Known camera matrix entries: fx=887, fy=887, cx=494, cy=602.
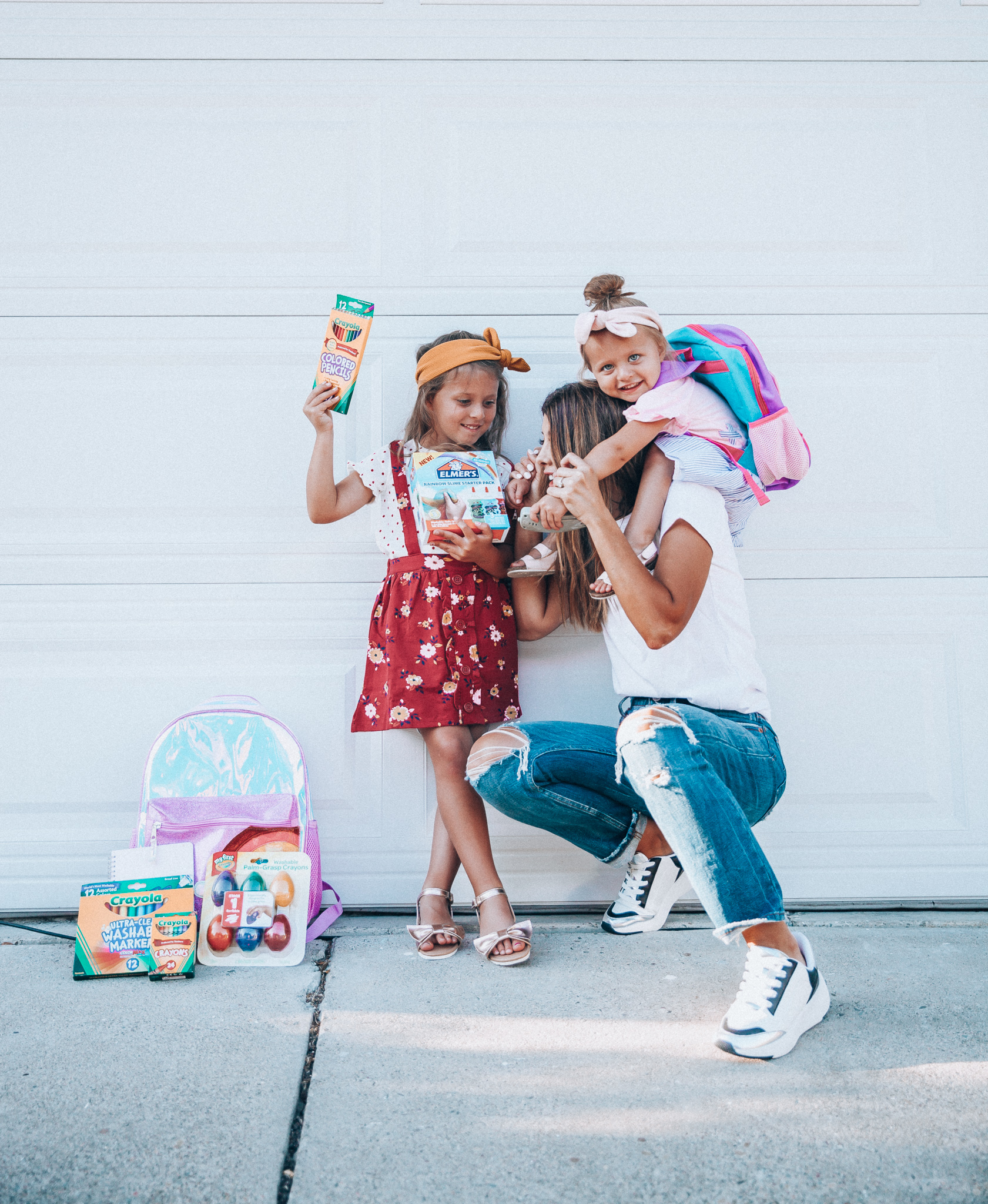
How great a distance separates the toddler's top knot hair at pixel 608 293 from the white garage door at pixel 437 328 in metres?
0.31

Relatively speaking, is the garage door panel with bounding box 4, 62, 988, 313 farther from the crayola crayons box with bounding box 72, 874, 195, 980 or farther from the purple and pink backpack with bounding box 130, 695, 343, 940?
the crayola crayons box with bounding box 72, 874, 195, 980

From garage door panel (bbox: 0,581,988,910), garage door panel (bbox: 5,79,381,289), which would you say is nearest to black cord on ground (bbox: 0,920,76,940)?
garage door panel (bbox: 0,581,988,910)

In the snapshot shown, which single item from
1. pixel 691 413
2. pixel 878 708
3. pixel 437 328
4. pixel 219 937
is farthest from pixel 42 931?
pixel 878 708

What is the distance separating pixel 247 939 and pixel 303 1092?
0.51 m

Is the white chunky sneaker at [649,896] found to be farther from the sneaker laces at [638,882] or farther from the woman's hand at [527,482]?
the woman's hand at [527,482]

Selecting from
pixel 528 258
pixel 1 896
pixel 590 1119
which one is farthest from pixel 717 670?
pixel 1 896

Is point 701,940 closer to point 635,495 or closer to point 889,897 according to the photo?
point 889,897

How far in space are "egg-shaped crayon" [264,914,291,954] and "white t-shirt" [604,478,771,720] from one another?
0.84m

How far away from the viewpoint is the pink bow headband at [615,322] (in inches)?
67.4

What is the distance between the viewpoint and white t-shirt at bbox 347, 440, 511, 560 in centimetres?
201

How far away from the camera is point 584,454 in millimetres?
1812

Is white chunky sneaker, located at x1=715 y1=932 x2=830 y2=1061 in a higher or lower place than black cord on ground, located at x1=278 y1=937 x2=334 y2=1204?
higher

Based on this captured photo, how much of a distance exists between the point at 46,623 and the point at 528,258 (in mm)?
1448

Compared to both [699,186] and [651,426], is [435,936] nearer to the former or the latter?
[651,426]
